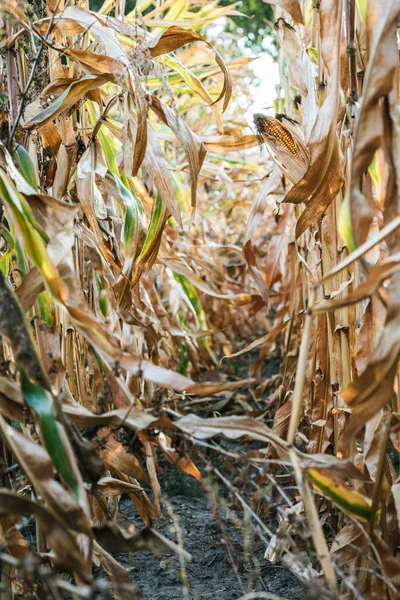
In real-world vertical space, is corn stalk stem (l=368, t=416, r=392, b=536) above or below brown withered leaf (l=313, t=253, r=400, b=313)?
below

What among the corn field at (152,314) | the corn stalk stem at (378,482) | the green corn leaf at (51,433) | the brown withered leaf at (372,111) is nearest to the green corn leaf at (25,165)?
the corn field at (152,314)

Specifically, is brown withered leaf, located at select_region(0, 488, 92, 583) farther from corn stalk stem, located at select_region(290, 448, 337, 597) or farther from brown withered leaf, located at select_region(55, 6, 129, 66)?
brown withered leaf, located at select_region(55, 6, 129, 66)

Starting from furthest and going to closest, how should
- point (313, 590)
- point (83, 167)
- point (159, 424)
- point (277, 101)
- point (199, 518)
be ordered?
point (277, 101) → point (199, 518) → point (83, 167) → point (159, 424) → point (313, 590)

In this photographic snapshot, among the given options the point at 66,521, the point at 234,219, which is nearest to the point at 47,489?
the point at 66,521

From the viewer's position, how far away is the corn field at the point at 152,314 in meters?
0.50

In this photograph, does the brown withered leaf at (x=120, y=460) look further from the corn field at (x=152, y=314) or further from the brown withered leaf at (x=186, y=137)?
the brown withered leaf at (x=186, y=137)

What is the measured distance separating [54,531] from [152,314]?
1.87ft

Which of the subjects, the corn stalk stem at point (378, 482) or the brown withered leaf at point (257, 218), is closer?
the corn stalk stem at point (378, 482)

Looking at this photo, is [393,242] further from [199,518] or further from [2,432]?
[199,518]

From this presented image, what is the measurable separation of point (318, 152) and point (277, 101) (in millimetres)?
760

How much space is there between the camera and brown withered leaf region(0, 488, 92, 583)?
46 centimetres

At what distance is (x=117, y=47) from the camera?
0.74 meters

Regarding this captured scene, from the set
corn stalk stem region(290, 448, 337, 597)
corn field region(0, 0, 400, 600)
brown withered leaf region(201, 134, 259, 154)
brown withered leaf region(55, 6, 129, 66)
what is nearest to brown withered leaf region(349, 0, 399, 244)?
corn field region(0, 0, 400, 600)

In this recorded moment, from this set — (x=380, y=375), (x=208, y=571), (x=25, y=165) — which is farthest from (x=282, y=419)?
(x=25, y=165)
